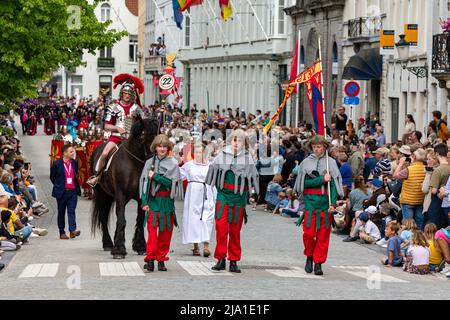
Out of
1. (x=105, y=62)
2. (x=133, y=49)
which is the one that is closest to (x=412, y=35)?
(x=105, y=62)

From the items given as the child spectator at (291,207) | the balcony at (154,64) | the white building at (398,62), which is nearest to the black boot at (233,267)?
the child spectator at (291,207)

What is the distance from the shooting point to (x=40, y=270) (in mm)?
19000

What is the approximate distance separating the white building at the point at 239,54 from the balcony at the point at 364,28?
12.6 meters

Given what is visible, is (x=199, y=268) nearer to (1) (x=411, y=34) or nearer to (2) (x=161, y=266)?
(2) (x=161, y=266)

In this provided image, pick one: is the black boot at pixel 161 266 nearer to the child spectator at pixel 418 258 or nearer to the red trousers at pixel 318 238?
the red trousers at pixel 318 238

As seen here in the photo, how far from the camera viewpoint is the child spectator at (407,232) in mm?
21016

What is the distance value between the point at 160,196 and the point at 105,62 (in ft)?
340

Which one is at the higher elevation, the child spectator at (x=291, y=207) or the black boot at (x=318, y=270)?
the black boot at (x=318, y=270)

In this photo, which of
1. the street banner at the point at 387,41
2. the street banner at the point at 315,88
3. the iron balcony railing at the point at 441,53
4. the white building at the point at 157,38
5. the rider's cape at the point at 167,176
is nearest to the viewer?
the rider's cape at the point at 167,176

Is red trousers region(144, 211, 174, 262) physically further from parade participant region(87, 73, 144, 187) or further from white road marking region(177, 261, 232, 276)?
parade participant region(87, 73, 144, 187)

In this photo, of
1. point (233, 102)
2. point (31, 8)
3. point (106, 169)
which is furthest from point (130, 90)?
point (233, 102)

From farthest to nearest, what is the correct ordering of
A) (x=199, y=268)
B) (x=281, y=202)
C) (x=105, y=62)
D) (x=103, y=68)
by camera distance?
(x=103, y=68) → (x=105, y=62) → (x=281, y=202) → (x=199, y=268)

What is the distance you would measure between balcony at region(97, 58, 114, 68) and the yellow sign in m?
83.4
